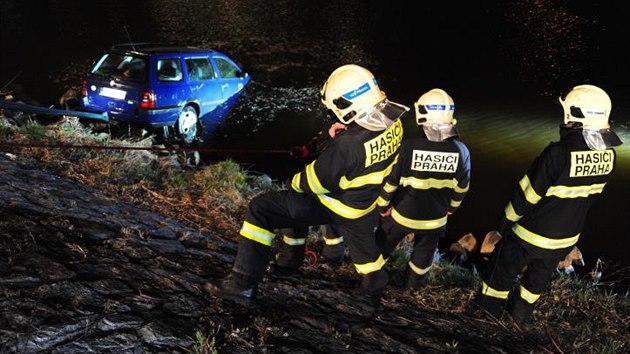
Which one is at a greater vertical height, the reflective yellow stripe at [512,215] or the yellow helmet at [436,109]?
the yellow helmet at [436,109]

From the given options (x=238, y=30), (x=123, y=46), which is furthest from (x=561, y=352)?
(x=238, y=30)

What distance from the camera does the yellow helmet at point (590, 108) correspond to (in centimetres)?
367

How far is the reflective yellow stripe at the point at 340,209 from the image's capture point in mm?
3389

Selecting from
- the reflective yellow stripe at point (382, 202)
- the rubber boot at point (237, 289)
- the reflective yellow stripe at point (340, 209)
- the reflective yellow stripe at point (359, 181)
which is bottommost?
the rubber boot at point (237, 289)

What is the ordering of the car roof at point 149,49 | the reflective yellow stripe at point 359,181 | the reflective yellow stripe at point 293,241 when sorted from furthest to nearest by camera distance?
the car roof at point 149,49, the reflective yellow stripe at point 293,241, the reflective yellow stripe at point 359,181

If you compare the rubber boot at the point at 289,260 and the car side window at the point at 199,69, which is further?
the car side window at the point at 199,69

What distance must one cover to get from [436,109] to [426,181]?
61 cm

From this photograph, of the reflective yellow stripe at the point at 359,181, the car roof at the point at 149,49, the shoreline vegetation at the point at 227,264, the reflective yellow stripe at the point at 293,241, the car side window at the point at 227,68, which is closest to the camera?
the reflective yellow stripe at the point at 359,181

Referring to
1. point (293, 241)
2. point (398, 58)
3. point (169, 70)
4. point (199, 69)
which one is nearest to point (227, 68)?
point (199, 69)

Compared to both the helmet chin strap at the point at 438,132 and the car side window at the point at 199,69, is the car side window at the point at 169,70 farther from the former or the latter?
the helmet chin strap at the point at 438,132

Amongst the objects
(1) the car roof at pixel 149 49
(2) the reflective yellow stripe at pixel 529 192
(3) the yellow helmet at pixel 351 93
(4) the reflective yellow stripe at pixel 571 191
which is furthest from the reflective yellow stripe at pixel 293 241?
(1) the car roof at pixel 149 49

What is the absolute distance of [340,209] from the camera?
3.39 m

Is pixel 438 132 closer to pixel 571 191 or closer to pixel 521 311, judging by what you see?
pixel 571 191

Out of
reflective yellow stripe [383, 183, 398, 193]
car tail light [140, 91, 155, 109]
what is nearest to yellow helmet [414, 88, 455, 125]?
reflective yellow stripe [383, 183, 398, 193]
